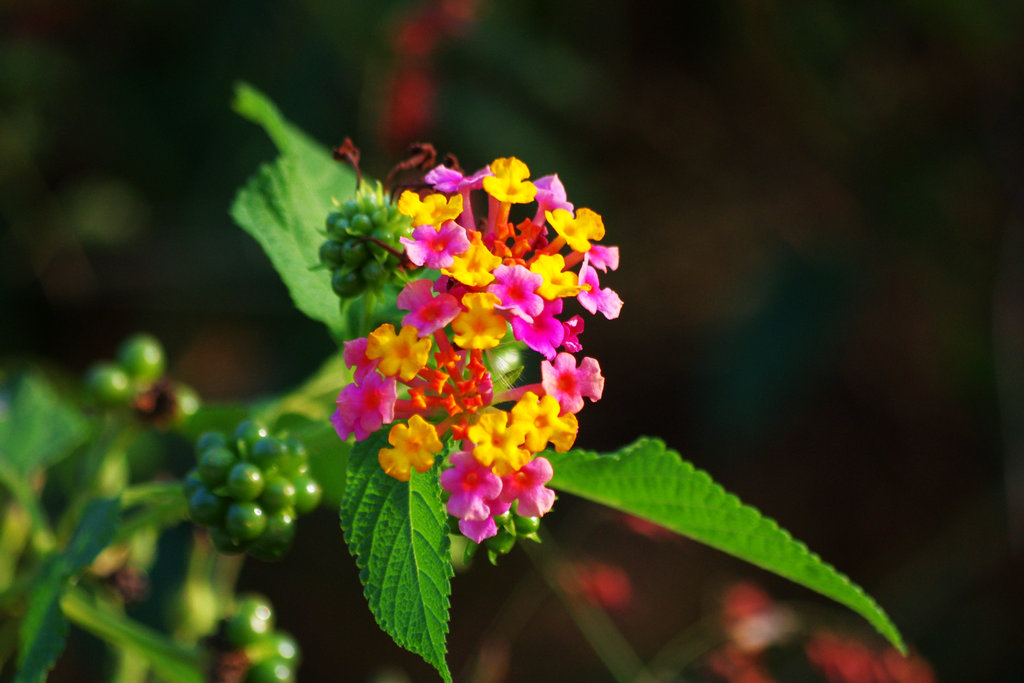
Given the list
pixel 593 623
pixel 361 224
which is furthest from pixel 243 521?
pixel 593 623

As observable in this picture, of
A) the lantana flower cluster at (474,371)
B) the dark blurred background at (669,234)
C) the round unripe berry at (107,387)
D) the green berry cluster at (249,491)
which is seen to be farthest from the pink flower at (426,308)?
the dark blurred background at (669,234)

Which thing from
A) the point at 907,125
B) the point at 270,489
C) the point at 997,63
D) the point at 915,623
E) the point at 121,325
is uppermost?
the point at 997,63

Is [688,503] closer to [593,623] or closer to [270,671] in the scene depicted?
[270,671]

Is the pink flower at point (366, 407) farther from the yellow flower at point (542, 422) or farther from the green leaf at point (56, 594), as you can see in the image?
the green leaf at point (56, 594)

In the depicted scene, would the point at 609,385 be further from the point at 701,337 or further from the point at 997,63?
the point at 997,63

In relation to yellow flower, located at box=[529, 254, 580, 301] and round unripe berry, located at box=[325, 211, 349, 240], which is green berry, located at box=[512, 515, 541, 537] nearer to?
yellow flower, located at box=[529, 254, 580, 301]

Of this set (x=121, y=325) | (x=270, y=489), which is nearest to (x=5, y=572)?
(x=270, y=489)
